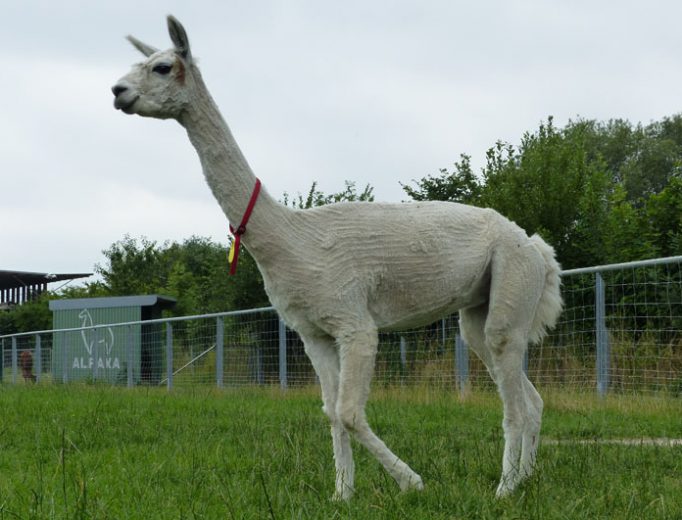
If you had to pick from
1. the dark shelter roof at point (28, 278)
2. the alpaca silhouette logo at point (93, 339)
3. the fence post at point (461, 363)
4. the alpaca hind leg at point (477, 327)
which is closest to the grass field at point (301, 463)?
the alpaca hind leg at point (477, 327)

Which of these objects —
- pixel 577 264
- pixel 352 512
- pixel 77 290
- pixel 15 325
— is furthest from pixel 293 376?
pixel 77 290

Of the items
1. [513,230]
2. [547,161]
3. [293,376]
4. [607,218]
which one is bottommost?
[293,376]

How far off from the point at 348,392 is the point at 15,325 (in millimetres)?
37715

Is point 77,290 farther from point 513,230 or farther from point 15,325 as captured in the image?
point 513,230

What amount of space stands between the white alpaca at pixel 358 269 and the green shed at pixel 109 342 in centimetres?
1364

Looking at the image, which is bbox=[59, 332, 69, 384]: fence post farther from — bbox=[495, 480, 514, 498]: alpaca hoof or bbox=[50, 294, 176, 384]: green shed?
bbox=[495, 480, 514, 498]: alpaca hoof

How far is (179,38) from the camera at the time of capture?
436 centimetres

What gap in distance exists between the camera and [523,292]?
15.9 feet

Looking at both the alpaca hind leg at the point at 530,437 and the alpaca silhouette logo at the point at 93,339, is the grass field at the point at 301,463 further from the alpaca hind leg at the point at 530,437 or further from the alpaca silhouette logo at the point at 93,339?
the alpaca silhouette logo at the point at 93,339

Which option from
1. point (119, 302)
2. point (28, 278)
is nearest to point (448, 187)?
point (119, 302)

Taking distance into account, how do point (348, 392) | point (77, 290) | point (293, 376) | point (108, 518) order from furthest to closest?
point (77, 290)
point (293, 376)
point (348, 392)
point (108, 518)

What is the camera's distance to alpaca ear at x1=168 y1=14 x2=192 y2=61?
171 inches

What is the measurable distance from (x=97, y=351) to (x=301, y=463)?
1614cm

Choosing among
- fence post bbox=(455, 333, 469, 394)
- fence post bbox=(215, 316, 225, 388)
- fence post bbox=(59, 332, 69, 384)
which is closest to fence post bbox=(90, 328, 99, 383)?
fence post bbox=(59, 332, 69, 384)
